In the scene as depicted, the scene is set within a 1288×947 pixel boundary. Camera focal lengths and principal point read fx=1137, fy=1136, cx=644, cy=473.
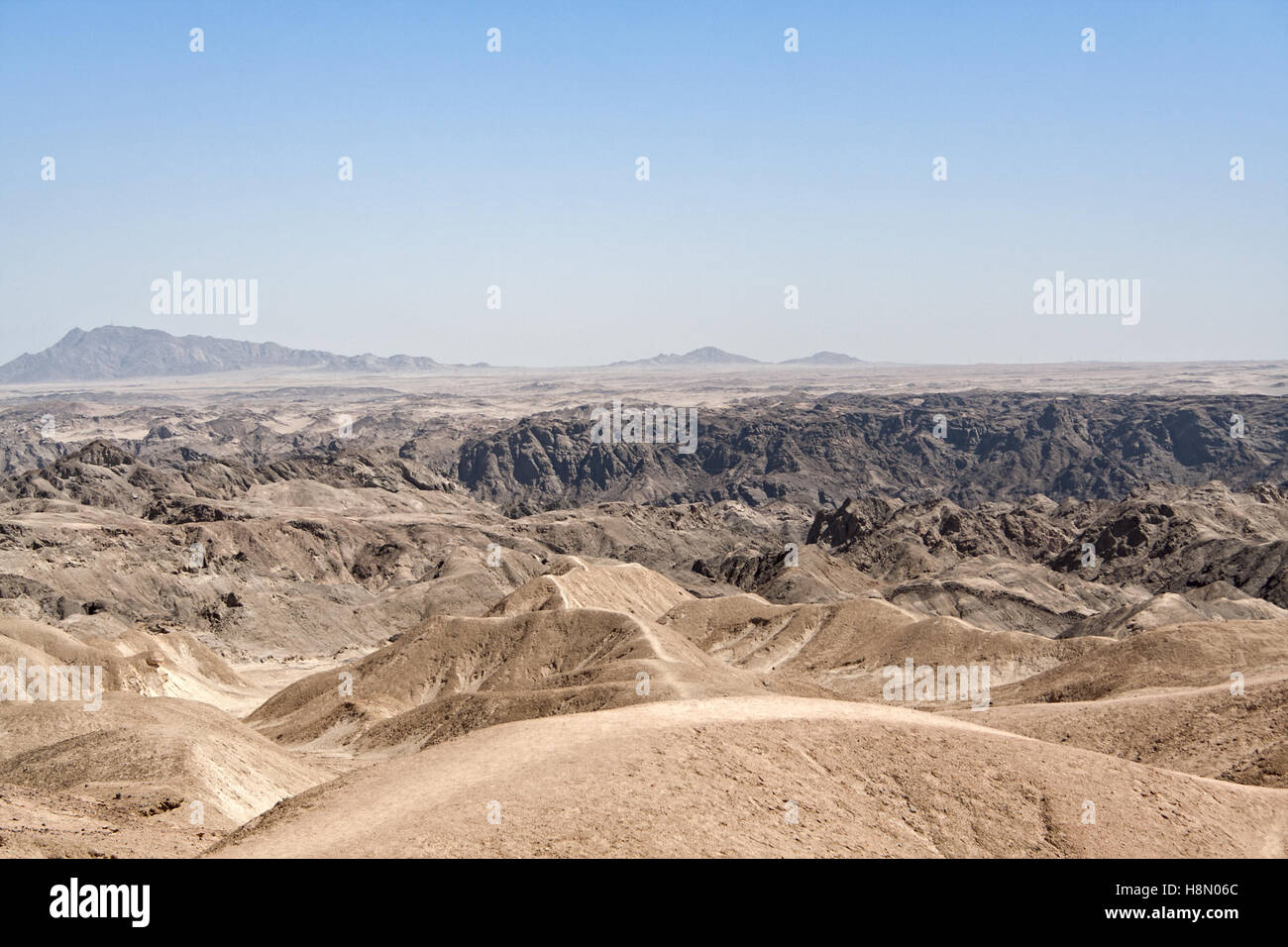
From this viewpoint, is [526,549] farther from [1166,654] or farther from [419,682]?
[1166,654]

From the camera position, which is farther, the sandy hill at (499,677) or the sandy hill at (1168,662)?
the sandy hill at (1168,662)

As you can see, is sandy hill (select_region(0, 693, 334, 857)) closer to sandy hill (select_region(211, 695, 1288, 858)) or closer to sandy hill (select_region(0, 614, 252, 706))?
sandy hill (select_region(211, 695, 1288, 858))

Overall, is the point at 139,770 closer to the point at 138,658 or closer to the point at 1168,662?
the point at 138,658

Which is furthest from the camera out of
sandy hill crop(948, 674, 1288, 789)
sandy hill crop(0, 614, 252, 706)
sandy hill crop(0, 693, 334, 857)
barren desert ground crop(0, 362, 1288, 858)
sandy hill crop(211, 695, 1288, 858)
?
sandy hill crop(0, 614, 252, 706)

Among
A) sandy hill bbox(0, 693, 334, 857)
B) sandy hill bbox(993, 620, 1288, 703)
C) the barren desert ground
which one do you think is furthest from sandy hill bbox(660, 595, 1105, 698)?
sandy hill bbox(0, 693, 334, 857)

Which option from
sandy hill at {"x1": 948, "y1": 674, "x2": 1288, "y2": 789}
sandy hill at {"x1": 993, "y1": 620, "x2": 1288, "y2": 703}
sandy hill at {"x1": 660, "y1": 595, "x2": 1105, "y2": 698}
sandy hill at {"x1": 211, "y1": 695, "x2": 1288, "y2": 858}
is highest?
sandy hill at {"x1": 211, "y1": 695, "x2": 1288, "y2": 858}

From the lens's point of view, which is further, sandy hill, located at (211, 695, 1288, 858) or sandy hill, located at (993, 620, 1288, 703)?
sandy hill, located at (993, 620, 1288, 703)

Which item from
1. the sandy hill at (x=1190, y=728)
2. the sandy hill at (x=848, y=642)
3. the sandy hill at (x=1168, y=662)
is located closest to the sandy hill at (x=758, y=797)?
the sandy hill at (x=1190, y=728)

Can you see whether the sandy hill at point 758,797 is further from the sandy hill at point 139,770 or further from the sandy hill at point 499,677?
the sandy hill at point 499,677
